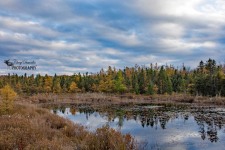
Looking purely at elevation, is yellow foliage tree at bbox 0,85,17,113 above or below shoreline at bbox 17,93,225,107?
above

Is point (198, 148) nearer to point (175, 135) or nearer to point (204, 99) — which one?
point (175, 135)

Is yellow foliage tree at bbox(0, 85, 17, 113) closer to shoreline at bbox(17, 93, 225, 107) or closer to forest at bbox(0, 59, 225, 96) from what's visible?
shoreline at bbox(17, 93, 225, 107)

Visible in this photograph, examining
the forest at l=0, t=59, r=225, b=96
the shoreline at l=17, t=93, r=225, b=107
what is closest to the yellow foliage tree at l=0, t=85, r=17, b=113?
the shoreline at l=17, t=93, r=225, b=107

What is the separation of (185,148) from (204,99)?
3691 centimetres

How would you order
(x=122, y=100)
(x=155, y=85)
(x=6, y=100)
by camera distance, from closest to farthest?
(x=6, y=100)
(x=122, y=100)
(x=155, y=85)

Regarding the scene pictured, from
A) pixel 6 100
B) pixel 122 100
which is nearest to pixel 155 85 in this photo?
pixel 122 100

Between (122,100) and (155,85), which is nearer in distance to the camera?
(122,100)

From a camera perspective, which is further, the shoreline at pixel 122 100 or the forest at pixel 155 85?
the forest at pixel 155 85

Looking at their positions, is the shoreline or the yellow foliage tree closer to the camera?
the yellow foliage tree

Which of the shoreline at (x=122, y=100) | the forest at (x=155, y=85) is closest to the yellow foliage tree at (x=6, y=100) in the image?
the shoreline at (x=122, y=100)

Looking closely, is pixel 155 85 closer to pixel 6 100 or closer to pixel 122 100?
pixel 122 100

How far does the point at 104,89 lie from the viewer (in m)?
76.8

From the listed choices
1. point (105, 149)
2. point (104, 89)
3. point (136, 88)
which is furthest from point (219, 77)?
point (105, 149)

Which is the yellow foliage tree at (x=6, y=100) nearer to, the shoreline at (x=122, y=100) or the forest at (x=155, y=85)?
the shoreline at (x=122, y=100)
